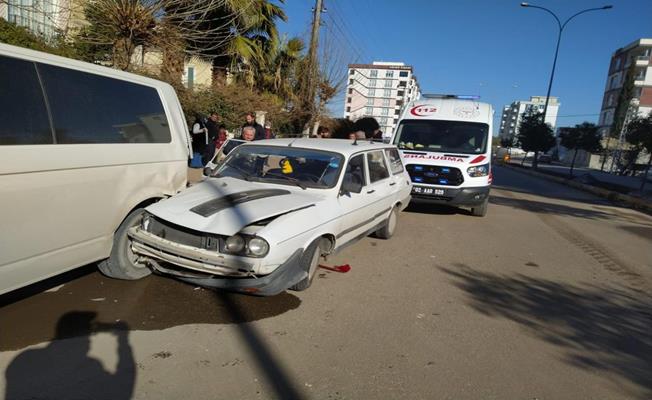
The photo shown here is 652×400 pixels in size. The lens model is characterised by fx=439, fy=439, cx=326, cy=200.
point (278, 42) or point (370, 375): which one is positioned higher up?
point (278, 42)

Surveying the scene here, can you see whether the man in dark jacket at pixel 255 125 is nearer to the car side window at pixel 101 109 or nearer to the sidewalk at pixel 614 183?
the car side window at pixel 101 109

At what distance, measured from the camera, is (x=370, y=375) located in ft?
10.3

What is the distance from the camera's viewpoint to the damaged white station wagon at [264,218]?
373cm

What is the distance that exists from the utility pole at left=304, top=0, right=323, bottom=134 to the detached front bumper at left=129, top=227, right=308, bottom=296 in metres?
16.4

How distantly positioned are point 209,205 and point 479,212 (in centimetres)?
692

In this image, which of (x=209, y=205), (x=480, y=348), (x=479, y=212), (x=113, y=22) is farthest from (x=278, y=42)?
(x=480, y=348)

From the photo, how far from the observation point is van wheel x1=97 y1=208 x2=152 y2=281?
13.8 feet

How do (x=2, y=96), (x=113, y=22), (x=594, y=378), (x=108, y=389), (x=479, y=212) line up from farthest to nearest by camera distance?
(x=479, y=212) < (x=113, y=22) < (x=594, y=378) < (x=2, y=96) < (x=108, y=389)

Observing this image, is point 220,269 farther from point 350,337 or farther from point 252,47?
point 252,47

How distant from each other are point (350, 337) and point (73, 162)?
2.65 meters

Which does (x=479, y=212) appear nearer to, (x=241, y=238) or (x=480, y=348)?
(x=480, y=348)

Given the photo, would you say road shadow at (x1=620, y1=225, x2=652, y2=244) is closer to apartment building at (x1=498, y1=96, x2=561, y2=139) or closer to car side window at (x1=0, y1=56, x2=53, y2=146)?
car side window at (x1=0, y1=56, x2=53, y2=146)

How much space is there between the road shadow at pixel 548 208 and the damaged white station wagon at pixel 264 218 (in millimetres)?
7597

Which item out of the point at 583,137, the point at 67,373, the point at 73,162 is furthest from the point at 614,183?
the point at 67,373
